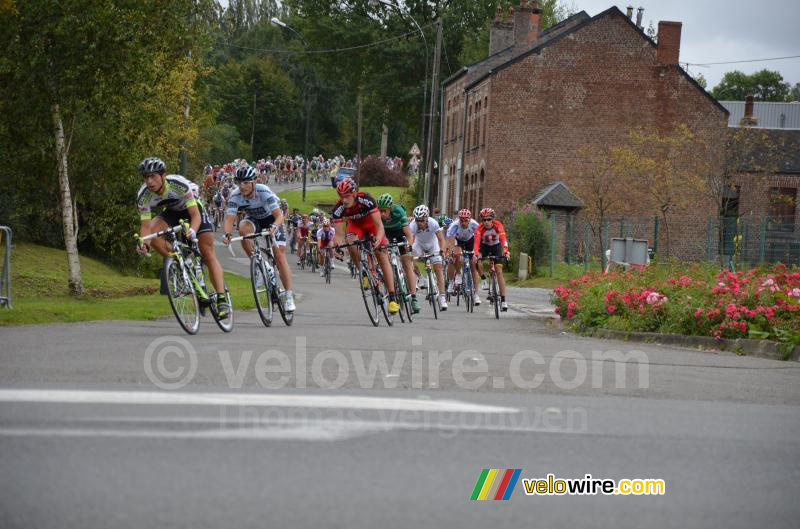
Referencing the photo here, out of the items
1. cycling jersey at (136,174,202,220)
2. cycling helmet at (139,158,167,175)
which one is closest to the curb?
cycling jersey at (136,174,202,220)

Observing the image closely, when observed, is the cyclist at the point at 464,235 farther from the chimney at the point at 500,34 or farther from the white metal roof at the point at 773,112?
the white metal roof at the point at 773,112

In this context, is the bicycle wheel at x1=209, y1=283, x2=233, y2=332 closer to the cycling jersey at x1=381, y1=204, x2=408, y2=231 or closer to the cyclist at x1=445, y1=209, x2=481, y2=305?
the cycling jersey at x1=381, y1=204, x2=408, y2=231

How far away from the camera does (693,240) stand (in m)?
51.7

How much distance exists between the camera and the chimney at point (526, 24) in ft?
193

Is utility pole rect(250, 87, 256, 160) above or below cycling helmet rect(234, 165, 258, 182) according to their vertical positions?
above

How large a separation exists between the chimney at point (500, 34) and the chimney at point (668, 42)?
1149cm

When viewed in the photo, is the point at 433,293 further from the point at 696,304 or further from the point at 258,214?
the point at 258,214

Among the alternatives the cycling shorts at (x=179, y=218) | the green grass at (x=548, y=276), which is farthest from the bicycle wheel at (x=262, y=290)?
the green grass at (x=548, y=276)

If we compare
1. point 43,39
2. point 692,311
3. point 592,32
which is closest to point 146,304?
point 43,39

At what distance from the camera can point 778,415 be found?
7527 mm

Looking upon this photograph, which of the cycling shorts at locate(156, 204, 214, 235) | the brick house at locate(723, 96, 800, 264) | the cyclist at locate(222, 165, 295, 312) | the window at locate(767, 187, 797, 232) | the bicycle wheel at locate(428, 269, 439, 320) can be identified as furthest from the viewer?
the window at locate(767, 187, 797, 232)

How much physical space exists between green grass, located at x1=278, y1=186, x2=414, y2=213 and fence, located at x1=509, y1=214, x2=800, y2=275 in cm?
2406

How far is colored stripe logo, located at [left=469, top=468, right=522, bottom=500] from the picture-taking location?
4762mm

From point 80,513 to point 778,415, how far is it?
470 cm
